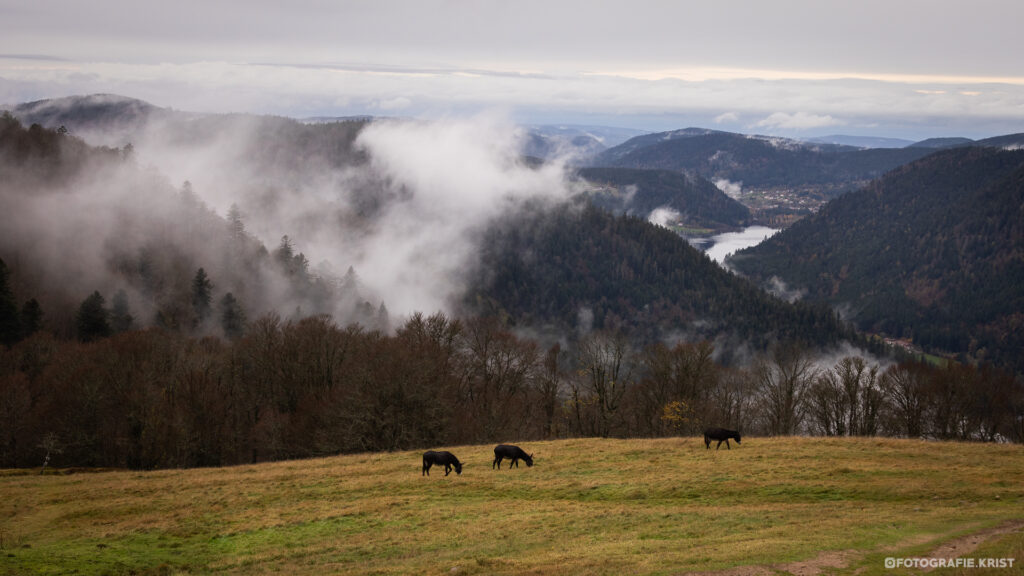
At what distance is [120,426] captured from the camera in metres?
54.1

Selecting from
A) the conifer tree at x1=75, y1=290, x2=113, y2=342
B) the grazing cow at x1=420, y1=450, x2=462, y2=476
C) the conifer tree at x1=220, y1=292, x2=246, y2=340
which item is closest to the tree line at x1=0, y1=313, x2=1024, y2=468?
the conifer tree at x1=75, y1=290, x2=113, y2=342

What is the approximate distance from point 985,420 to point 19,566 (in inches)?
4061

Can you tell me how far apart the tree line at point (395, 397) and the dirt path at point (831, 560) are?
38554mm

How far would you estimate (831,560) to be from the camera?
686 inches

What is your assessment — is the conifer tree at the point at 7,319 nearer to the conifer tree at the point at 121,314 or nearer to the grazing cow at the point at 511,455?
the conifer tree at the point at 121,314

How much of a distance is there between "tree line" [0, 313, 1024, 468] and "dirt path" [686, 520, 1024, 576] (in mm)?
38554

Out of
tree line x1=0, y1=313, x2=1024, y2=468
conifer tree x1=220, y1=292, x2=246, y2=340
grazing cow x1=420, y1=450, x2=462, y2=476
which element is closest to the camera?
grazing cow x1=420, y1=450, x2=462, y2=476

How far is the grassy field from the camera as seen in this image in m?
19.1

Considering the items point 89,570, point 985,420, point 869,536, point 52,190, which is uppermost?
point 52,190

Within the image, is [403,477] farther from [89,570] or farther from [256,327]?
[256,327]

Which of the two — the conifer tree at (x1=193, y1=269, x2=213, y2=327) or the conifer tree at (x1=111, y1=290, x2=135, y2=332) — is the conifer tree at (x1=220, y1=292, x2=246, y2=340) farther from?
the conifer tree at (x1=111, y1=290, x2=135, y2=332)

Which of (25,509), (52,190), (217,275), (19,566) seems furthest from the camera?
(52,190)

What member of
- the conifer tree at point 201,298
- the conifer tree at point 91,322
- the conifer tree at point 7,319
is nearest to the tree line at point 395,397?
the conifer tree at point 7,319

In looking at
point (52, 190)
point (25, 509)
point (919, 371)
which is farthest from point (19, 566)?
point (52, 190)
